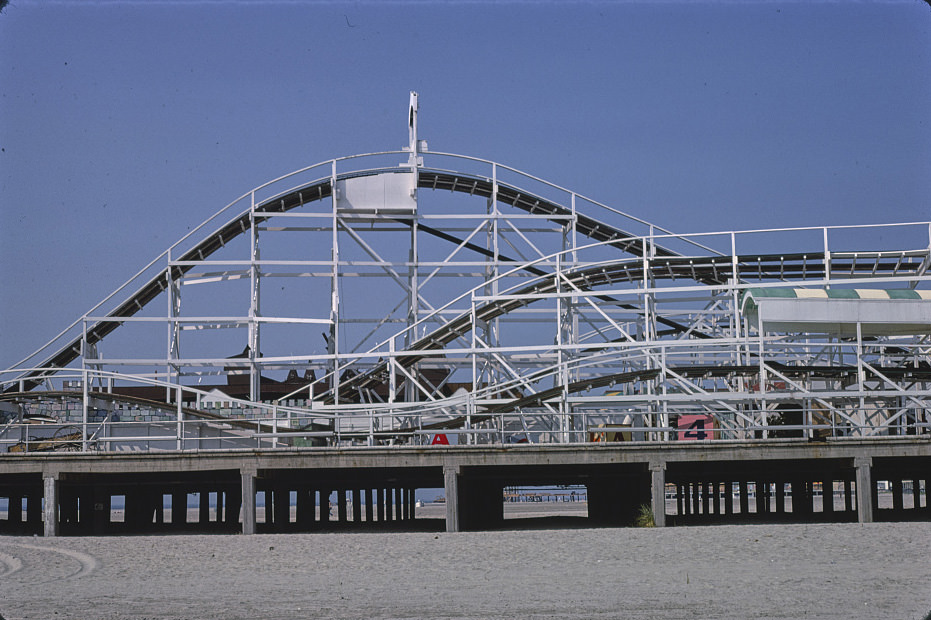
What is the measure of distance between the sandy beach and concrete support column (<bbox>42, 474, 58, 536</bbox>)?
87 cm

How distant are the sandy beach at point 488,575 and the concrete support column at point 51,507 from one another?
34.3 inches

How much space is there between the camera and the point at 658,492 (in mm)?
24234

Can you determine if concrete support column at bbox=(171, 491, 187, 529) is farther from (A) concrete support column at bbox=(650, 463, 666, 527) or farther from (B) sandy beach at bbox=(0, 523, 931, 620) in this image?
(A) concrete support column at bbox=(650, 463, 666, 527)

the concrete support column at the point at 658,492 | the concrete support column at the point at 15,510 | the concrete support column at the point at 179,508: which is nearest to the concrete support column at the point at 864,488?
the concrete support column at the point at 658,492

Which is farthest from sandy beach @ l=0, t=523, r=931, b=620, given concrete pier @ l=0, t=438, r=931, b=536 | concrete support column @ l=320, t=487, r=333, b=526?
concrete support column @ l=320, t=487, r=333, b=526

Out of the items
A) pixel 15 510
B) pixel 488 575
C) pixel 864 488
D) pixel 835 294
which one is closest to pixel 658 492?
pixel 864 488

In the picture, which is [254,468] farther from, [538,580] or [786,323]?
[786,323]

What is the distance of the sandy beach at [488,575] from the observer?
14711 millimetres

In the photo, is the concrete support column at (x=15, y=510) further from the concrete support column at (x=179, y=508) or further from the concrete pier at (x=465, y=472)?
Answer: the concrete support column at (x=179, y=508)

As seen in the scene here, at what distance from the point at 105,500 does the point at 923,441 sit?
1697 cm

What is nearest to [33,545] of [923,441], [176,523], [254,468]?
[254,468]

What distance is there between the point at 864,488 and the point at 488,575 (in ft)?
31.0

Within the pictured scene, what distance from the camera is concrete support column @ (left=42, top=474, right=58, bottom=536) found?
2536 centimetres

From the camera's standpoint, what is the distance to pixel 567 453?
79.8ft
